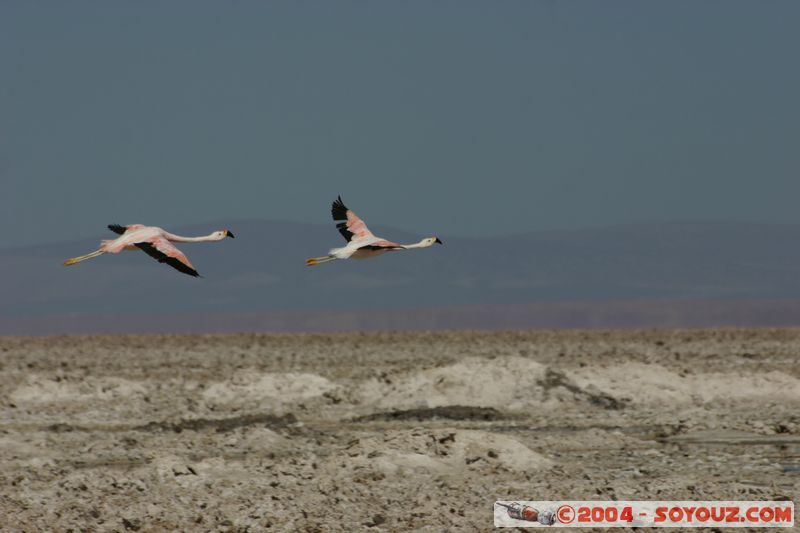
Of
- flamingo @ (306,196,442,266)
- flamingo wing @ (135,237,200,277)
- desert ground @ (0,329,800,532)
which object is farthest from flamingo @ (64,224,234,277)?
desert ground @ (0,329,800,532)

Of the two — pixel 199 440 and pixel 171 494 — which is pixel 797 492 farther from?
pixel 199 440

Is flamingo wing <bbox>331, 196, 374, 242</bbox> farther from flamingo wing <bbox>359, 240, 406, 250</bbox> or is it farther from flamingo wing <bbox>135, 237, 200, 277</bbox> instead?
flamingo wing <bbox>135, 237, 200, 277</bbox>

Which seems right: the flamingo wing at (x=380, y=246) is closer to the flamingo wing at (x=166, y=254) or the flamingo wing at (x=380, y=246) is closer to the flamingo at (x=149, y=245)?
the flamingo at (x=149, y=245)

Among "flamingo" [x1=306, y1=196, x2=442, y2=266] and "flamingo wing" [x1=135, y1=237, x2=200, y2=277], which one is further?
"flamingo" [x1=306, y1=196, x2=442, y2=266]

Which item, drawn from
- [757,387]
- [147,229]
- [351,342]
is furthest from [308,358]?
[147,229]

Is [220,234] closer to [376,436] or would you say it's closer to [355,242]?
[355,242]

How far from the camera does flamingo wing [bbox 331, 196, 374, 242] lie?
14.0 m

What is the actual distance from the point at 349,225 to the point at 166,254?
11.1 feet

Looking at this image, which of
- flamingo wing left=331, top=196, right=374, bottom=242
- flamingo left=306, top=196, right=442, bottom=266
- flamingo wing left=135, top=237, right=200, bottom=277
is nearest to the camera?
flamingo wing left=135, top=237, right=200, bottom=277

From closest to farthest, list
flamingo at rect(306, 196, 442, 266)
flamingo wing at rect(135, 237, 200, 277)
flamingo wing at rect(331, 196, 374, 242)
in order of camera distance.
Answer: flamingo wing at rect(135, 237, 200, 277) < flamingo at rect(306, 196, 442, 266) < flamingo wing at rect(331, 196, 374, 242)

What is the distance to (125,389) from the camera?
28.3 m

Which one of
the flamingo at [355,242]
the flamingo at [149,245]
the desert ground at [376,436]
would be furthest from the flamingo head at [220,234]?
the desert ground at [376,436]

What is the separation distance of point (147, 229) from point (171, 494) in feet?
14.6

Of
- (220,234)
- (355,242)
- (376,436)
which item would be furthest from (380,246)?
(376,436)
